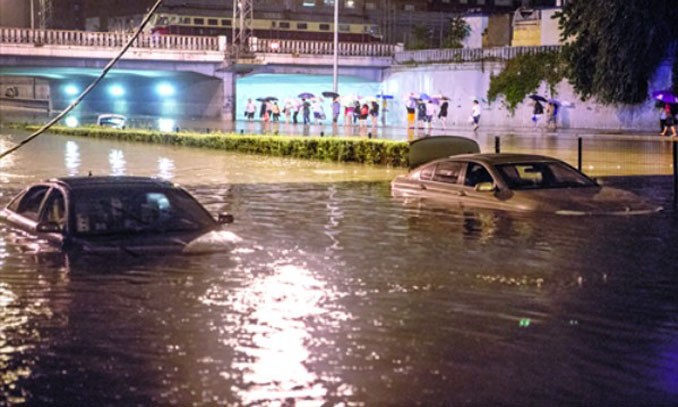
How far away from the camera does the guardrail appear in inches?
2639

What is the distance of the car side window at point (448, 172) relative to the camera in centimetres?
1864

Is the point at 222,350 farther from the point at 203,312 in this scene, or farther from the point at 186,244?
the point at 186,244

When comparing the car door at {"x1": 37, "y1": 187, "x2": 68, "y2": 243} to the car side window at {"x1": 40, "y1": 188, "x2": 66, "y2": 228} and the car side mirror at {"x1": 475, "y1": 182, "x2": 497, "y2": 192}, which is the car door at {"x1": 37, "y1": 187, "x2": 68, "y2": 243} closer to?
the car side window at {"x1": 40, "y1": 188, "x2": 66, "y2": 228}

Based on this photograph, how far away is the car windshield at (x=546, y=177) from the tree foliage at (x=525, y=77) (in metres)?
46.1

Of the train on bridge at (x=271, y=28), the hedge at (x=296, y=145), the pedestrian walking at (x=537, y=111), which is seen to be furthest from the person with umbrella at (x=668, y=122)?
the train on bridge at (x=271, y=28)

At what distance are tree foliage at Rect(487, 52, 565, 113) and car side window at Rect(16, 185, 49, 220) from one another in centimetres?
5250

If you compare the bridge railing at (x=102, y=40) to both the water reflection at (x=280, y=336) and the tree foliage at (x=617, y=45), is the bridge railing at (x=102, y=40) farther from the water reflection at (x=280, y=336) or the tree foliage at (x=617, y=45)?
the water reflection at (x=280, y=336)

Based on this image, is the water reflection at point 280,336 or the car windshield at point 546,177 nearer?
the water reflection at point 280,336

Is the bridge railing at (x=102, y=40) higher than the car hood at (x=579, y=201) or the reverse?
higher

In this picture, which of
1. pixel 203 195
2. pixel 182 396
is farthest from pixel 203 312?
pixel 203 195

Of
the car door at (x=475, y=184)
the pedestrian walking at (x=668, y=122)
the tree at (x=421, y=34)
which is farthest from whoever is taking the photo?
the tree at (x=421, y=34)

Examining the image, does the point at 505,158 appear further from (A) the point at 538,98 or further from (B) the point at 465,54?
(B) the point at 465,54

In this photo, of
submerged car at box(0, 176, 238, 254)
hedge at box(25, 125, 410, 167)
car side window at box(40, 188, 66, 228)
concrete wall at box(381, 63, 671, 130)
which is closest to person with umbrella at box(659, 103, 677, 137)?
concrete wall at box(381, 63, 671, 130)

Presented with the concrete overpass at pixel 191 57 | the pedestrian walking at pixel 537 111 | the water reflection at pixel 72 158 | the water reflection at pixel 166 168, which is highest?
the concrete overpass at pixel 191 57
